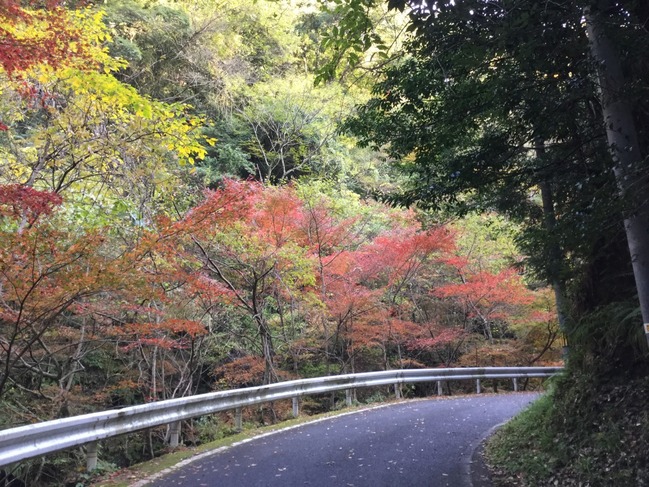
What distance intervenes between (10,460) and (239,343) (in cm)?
1057

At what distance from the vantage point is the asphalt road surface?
5.23 metres

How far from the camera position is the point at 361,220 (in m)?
18.3

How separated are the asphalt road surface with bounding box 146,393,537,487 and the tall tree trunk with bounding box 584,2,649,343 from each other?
2.92 m

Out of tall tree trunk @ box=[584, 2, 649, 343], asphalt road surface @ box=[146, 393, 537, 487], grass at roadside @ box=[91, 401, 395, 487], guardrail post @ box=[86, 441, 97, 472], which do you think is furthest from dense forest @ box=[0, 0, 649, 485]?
grass at roadside @ box=[91, 401, 395, 487]

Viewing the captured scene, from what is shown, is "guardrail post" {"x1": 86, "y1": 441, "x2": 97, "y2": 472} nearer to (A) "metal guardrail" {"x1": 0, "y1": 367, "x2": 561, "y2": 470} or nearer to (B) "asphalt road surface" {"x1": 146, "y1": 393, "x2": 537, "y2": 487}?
(A) "metal guardrail" {"x1": 0, "y1": 367, "x2": 561, "y2": 470}

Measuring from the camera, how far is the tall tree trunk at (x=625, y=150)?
13.1 ft

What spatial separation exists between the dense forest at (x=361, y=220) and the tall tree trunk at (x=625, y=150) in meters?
0.02

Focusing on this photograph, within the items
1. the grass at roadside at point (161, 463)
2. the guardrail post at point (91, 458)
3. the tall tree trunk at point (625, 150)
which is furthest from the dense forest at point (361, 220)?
the grass at roadside at point (161, 463)

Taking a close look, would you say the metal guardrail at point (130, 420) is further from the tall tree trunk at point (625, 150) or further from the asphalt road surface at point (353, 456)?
the tall tree trunk at point (625, 150)

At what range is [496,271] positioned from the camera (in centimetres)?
1784

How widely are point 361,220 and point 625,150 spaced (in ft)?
46.6

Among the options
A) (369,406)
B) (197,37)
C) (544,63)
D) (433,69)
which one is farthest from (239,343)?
(197,37)

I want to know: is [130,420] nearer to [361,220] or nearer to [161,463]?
[161,463]

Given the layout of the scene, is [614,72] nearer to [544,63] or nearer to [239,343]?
[544,63]
